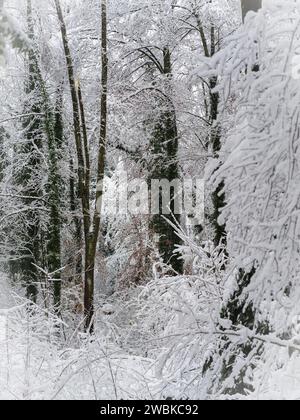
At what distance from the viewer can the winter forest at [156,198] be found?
12.7 feet

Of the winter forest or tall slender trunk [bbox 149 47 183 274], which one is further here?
tall slender trunk [bbox 149 47 183 274]

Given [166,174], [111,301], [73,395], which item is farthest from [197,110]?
[73,395]

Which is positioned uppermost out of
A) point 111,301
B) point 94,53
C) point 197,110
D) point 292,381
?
point 94,53

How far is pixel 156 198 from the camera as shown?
47.2 feet

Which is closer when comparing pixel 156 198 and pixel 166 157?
pixel 166 157

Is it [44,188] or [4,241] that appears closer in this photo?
[44,188]

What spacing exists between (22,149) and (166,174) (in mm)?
4877

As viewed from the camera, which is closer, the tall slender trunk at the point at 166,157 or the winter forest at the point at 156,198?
the winter forest at the point at 156,198

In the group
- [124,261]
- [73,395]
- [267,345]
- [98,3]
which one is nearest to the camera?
[267,345]

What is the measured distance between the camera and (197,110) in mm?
15266

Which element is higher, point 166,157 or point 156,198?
point 166,157

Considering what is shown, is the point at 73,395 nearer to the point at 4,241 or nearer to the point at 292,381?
the point at 292,381

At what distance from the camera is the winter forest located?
12.7ft

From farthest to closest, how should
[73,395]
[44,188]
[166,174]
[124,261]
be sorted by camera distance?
1. [124,261]
2. [44,188]
3. [166,174]
4. [73,395]
